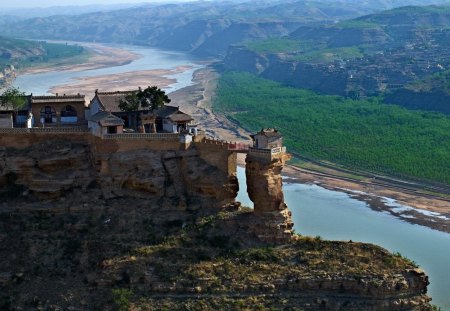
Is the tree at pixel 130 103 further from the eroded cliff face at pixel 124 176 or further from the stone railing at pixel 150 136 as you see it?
the eroded cliff face at pixel 124 176

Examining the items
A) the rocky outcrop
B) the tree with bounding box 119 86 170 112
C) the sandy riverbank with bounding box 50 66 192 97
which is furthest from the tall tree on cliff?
the sandy riverbank with bounding box 50 66 192 97

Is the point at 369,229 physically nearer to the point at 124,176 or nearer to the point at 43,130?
the point at 124,176

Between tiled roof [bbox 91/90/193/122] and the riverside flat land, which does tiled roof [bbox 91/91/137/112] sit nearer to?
tiled roof [bbox 91/90/193/122]

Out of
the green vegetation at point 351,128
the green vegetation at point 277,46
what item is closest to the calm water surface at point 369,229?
the green vegetation at point 351,128

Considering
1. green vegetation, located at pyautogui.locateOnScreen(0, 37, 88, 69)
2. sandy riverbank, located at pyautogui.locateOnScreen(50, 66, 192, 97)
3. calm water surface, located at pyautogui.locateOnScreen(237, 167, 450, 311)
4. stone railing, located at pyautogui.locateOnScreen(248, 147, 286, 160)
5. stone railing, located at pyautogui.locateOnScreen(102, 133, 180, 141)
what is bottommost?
calm water surface, located at pyautogui.locateOnScreen(237, 167, 450, 311)

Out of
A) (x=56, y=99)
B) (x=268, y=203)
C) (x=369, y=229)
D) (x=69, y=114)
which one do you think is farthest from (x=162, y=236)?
(x=369, y=229)
